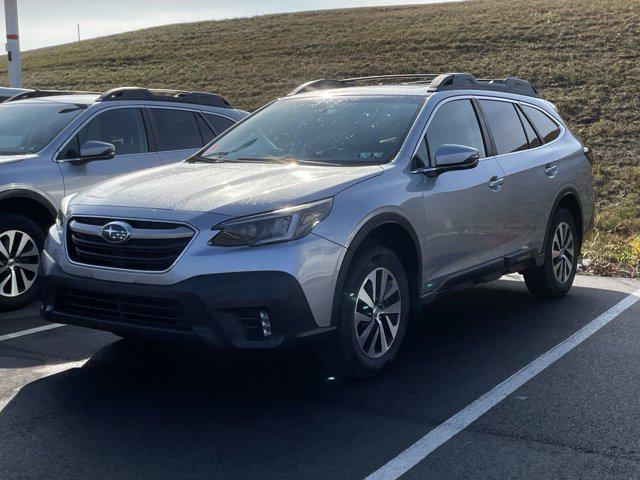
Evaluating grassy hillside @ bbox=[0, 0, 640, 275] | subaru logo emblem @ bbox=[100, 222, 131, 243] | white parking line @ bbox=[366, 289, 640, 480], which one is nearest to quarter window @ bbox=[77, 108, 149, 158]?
subaru logo emblem @ bbox=[100, 222, 131, 243]

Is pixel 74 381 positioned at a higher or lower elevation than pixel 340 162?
lower

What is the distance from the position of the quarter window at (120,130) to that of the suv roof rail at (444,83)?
1894 millimetres

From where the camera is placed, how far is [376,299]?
539 cm

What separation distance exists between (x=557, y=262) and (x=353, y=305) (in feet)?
10.4

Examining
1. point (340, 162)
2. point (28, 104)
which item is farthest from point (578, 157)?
point (28, 104)

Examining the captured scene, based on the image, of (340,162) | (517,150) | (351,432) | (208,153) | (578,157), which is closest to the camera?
(351,432)

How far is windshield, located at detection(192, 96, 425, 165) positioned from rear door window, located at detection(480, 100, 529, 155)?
2.90ft

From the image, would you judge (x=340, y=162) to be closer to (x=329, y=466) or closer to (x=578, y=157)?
(x=329, y=466)

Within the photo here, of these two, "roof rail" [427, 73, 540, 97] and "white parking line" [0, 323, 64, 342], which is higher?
"roof rail" [427, 73, 540, 97]

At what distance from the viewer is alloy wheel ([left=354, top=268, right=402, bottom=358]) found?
5271mm

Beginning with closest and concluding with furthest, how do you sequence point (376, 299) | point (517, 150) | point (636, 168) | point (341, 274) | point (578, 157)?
point (341, 274) < point (376, 299) < point (517, 150) < point (578, 157) < point (636, 168)

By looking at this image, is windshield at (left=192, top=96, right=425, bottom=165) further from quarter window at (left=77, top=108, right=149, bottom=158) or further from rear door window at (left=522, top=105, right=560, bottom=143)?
quarter window at (left=77, top=108, right=149, bottom=158)

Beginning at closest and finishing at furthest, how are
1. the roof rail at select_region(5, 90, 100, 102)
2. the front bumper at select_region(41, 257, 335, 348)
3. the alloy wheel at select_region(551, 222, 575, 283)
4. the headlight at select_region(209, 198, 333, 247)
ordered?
the front bumper at select_region(41, 257, 335, 348)
the headlight at select_region(209, 198, 333, 247)
the alloy wheel at select_region(551, 222, 575, 283)
the roof rail at select_region(5, 90, 100, 102)

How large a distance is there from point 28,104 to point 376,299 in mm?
4562
